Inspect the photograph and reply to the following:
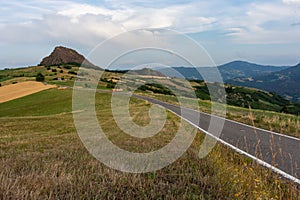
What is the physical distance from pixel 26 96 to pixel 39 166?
64.2 m

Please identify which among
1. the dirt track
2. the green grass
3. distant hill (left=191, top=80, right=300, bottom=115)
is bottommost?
distant hill (left=191, top=80, right=300, bottom=115)

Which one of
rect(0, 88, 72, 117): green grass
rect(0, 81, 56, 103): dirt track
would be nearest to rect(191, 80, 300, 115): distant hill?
rect(0, 88, 72, 117): green grass

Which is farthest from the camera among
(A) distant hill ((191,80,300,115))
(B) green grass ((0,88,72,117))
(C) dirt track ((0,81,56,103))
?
(A) distant hill ((191,80,300,115))

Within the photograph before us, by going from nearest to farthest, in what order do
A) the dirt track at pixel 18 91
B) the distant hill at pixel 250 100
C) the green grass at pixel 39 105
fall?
1. the green grass at pixel 39 105
2. the dirt track at pixel 18 91
3. the distant hill at pixel 250 100

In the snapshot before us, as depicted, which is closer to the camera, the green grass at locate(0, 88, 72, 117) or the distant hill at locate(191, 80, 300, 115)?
the green grass at locate(0, 88, 72, 117)

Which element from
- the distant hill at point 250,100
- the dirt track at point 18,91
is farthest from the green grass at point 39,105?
the distant hill at point 250,100

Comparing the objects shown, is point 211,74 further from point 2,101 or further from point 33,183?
point 2,101

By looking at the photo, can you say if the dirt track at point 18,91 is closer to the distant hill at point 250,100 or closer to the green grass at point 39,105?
the green grass at point 39,105

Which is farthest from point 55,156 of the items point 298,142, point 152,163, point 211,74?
point 298,142

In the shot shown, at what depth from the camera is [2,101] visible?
6309 centimetres

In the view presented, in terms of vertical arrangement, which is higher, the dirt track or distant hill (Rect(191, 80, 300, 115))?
the dirt track

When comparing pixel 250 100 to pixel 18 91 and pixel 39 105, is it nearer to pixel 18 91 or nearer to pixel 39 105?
pixel 18 91

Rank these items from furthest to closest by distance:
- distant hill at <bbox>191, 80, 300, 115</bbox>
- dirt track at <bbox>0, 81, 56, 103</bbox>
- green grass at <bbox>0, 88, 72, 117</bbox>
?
distant hill at <bbox>191, 80, 300, 115</bbox> → dirt track at <bbox>0, 81, 56, 103</bbox> → green grass at <bbox>0, 88, 72, 117</bbox>

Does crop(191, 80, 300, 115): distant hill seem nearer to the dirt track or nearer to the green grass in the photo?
the green grass
